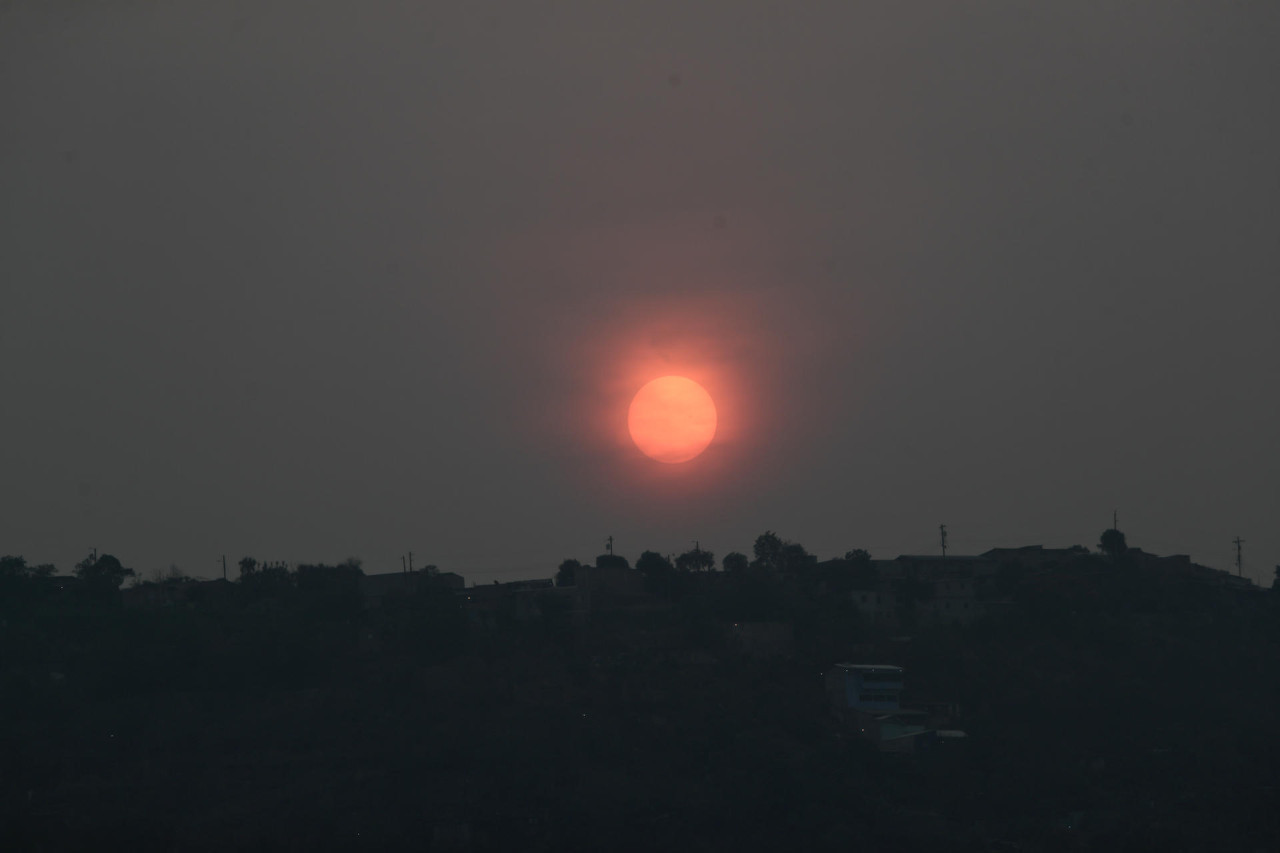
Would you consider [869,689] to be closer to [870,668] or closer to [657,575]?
[870,668]

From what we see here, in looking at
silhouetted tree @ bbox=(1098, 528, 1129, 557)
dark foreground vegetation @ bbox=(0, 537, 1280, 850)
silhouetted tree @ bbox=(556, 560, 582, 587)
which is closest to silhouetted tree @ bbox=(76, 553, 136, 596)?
dark foreground vegetation @ bbox=(0, 537, 1280, 850)

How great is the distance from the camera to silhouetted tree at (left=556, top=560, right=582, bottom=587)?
69.4 m

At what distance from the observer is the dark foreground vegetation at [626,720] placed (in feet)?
156

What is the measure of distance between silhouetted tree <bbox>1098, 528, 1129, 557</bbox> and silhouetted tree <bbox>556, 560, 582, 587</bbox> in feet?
83.4

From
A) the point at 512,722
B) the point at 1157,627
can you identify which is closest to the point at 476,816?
the point at 512,722

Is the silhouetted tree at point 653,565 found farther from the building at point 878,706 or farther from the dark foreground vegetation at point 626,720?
the building at point 878,706

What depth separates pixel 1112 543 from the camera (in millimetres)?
74812

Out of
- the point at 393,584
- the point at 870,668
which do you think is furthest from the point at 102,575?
the point at 870,668

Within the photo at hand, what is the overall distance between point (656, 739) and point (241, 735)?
574 inches

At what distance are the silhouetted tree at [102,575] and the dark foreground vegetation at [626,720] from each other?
669 mm

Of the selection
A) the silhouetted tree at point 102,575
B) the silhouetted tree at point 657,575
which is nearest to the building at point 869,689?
the silhouetted tree at point 657,575

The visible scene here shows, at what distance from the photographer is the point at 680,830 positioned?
4734cm

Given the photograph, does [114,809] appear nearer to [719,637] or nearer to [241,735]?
[241,735]

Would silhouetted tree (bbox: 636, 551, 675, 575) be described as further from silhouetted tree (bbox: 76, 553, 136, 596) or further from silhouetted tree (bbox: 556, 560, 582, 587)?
silhouetted tree (bbox: 76, 553, 136, 596)
